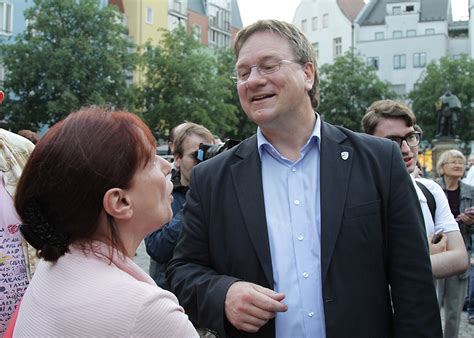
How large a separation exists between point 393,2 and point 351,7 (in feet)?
14.6

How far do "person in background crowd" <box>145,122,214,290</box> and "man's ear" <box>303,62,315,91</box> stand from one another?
5.37 feet

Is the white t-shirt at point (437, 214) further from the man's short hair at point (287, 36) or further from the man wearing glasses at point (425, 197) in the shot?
the man's short hair at point (287, 36)

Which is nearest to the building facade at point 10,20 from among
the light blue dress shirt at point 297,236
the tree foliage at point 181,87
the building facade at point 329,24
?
the tree foliage at point 181,87

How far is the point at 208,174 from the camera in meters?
2.70

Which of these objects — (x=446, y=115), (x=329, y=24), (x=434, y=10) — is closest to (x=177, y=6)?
(x=329, y=24)

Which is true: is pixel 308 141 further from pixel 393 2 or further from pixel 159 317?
pixel 393 2

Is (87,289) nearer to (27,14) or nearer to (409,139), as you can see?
(409,139)

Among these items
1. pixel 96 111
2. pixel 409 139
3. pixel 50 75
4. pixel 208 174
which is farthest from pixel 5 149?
pixel 50 75

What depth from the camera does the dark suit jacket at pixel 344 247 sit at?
93.9 inches

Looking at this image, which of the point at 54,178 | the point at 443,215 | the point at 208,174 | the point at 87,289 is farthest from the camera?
the point at 443,215

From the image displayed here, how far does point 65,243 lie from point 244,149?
124 cm

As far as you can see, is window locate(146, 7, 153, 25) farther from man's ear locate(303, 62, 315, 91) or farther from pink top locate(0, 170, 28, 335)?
pink top locate(0, 170, 28, 335)

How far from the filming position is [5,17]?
3478 cm

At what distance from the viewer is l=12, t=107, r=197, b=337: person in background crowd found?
150cm
